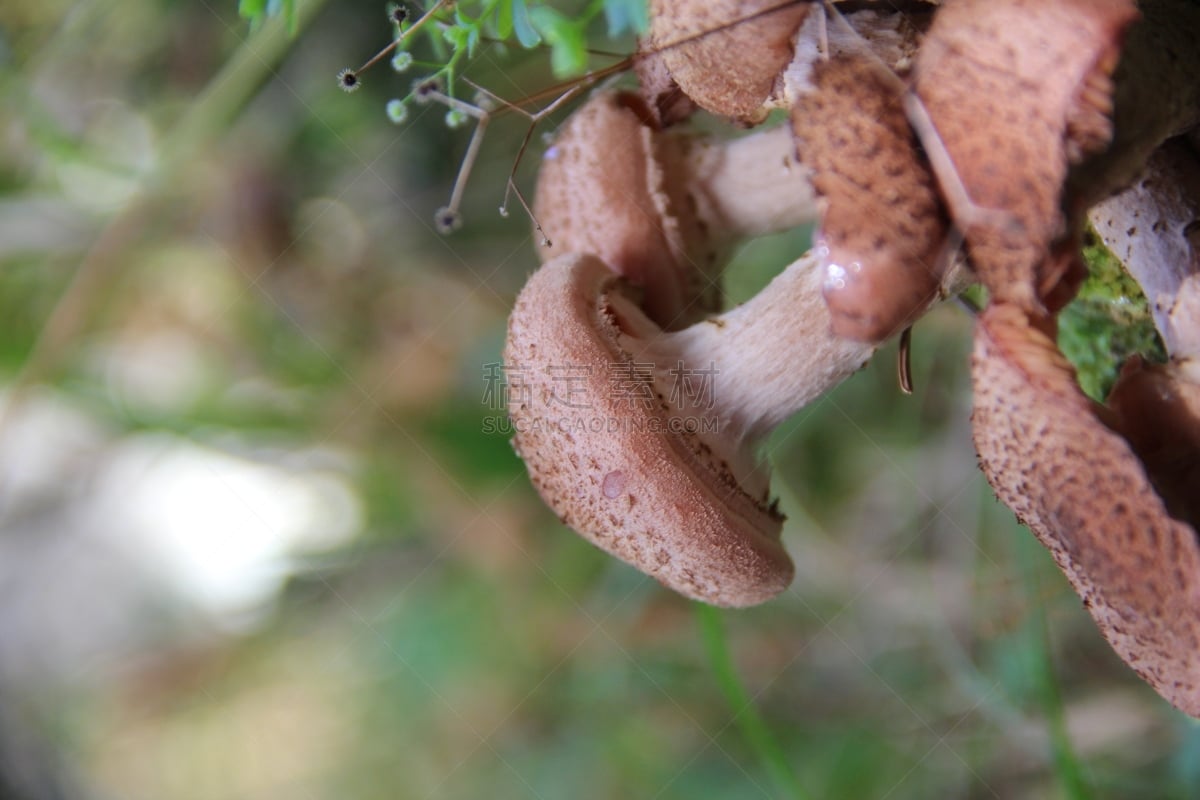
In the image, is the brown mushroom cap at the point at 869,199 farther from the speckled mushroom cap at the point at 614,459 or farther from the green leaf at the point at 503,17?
the green leaf at the point at 503,17

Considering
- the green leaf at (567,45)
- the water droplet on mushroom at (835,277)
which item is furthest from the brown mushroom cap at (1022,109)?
the green leaf at (567,45)

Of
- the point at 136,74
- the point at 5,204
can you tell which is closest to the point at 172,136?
the point at 136,74

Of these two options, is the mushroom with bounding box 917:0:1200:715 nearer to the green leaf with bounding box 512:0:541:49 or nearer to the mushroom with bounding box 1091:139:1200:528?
the mushroom with bounding box 1091:139:1200:528

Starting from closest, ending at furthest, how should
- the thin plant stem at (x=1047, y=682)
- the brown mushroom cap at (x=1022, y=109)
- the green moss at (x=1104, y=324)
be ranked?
the brown mushroom cap at (x=1022, y=109) < the green moss at (x=1104, y=324) < the thin plant stem at (x=1047, y=682)

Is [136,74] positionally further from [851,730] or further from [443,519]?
[851,730]

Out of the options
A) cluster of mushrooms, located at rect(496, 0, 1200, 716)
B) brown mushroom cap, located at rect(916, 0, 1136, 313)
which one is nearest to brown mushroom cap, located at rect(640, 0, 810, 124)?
cluster of mushrooms, located at rect(496, 0, 1200, 716)

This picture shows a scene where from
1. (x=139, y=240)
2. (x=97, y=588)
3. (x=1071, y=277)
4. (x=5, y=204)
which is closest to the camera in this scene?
(x=1071, y=277)
